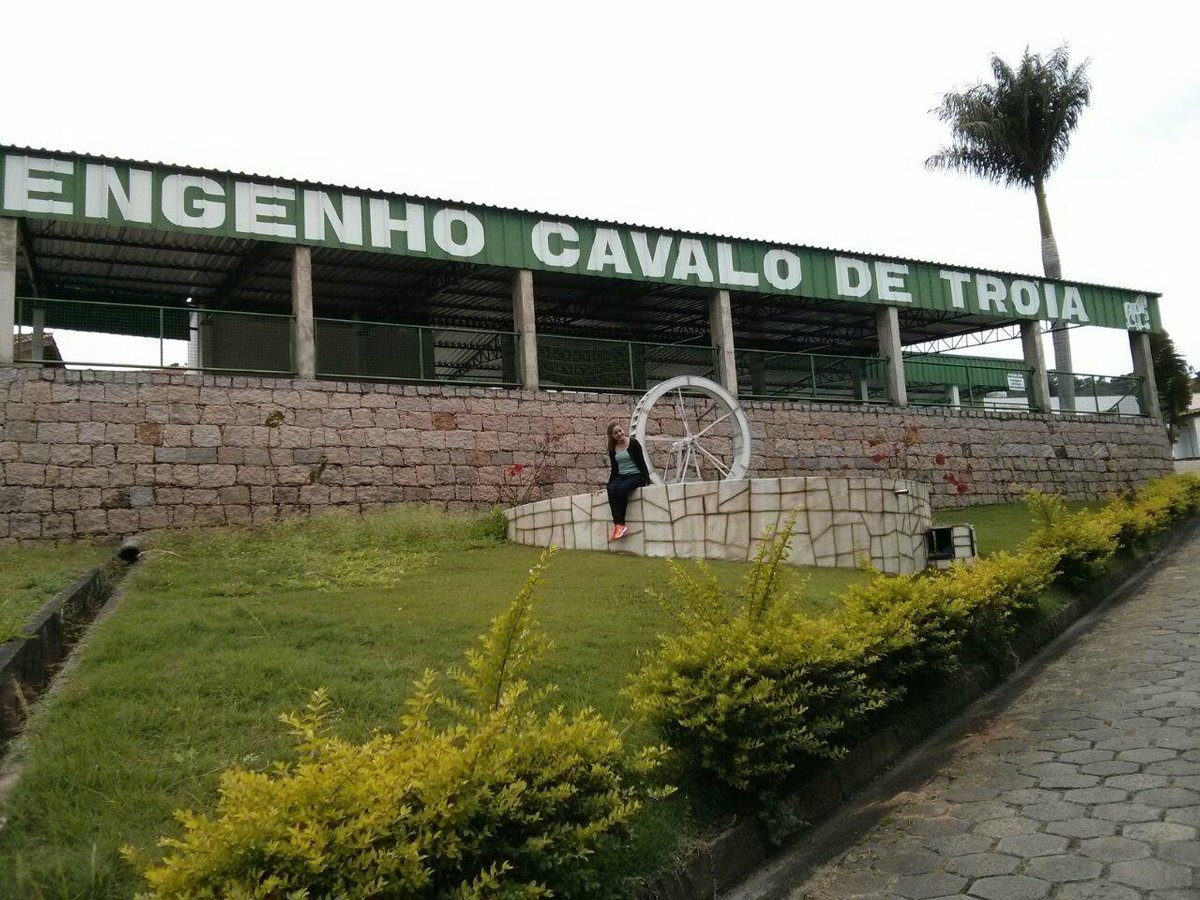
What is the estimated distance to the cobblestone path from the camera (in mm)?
3670

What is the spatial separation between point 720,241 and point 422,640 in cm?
1237

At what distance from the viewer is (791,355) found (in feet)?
59.1

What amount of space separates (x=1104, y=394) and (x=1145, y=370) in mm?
1788

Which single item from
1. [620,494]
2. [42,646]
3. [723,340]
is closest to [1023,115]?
[723,340]

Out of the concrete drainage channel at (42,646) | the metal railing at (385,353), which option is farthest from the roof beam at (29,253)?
the concrete drainage channel at (42,646)

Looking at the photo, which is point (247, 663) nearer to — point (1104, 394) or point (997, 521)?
point (997, 521)

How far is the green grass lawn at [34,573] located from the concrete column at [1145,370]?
22080 millimetres

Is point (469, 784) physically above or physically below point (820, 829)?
above

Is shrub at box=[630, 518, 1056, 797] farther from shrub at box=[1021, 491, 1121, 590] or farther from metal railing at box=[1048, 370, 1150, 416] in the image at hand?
metal railing at box=[1048, 370, 1150, 416]

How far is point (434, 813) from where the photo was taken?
2945 millimetres

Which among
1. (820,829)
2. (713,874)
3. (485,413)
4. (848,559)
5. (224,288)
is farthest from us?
(224,288)

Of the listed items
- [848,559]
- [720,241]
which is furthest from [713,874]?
[720,241]

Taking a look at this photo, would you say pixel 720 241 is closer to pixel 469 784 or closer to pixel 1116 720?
pixel 1116 720

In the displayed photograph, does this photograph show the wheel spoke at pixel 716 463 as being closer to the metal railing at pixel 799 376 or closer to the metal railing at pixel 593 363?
the metal railing at pixel 593 363
